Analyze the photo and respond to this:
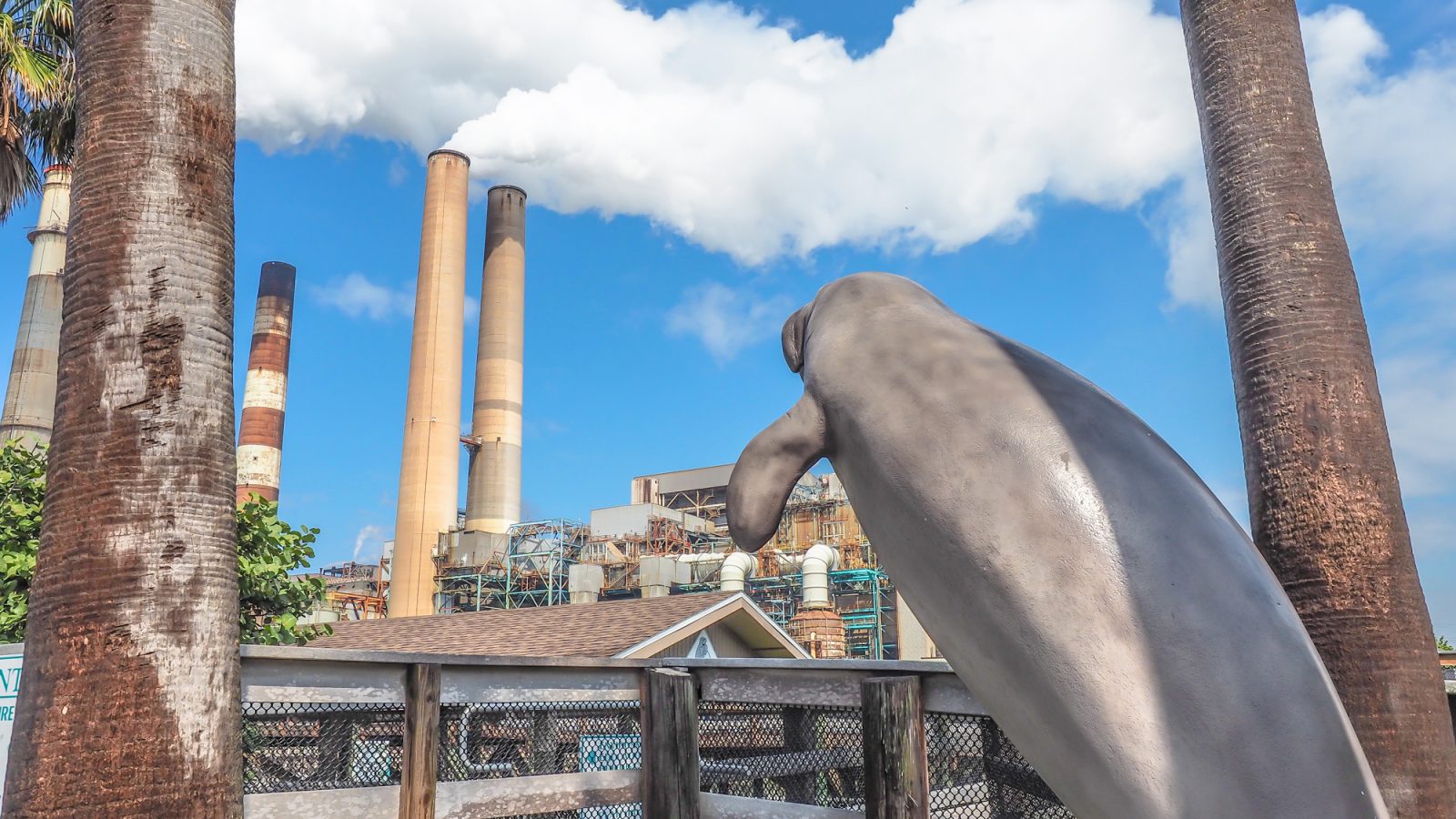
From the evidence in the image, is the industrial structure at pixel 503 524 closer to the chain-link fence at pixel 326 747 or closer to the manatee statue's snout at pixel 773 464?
the chain-link fence at pixel 326 747

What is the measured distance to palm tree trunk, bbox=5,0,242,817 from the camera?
352 cm

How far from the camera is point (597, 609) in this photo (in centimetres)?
1638

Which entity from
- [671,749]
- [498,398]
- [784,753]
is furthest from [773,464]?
[498,398]

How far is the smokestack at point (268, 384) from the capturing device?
35.0 meters

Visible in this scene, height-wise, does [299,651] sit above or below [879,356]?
below

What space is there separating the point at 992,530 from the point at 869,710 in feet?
6.98

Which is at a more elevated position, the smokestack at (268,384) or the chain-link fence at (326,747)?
the smokestack at (268,384)

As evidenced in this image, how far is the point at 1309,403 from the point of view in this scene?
14.9ft

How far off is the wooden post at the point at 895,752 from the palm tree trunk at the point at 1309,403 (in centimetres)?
175

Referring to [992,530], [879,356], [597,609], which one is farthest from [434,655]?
[597,609]

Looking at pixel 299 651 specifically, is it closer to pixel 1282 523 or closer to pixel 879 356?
pixel 879 356

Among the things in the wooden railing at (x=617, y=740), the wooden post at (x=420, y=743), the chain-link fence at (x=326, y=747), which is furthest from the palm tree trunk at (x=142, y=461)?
the wooden post at (x=420, y=743)

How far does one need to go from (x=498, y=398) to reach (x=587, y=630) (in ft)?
86.9

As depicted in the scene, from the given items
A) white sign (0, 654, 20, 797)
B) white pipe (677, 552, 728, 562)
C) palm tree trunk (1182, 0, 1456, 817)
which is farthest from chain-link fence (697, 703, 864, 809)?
white pipe (677, 552, 728, 562)
